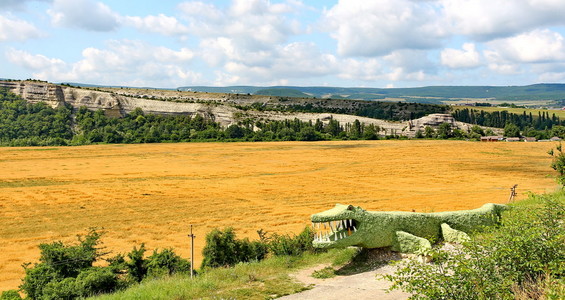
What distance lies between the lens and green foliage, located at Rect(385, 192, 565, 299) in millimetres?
7449

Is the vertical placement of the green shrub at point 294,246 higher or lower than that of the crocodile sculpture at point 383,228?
lower

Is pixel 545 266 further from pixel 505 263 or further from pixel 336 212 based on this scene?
pixel 336 212

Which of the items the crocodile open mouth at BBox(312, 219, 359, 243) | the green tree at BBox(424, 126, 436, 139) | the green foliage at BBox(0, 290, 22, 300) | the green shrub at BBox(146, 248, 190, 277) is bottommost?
the green tree at BBox(424, 126, 436, 139)

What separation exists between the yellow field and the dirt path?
33.2ft

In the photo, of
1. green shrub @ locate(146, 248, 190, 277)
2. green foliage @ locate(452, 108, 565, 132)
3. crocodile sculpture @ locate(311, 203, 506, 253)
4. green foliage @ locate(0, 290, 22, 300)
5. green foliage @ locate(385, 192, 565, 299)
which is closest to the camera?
green foliage @ locate(385, 192, 565, 299)

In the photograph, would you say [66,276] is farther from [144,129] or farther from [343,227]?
[144,129]

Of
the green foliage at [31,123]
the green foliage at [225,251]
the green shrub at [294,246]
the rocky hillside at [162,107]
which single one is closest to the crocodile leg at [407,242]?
the green shrub at [294,246]

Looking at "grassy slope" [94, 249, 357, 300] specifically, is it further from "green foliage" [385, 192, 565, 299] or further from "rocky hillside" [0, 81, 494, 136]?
"rocky hillside" [0, 81, 494, 136]

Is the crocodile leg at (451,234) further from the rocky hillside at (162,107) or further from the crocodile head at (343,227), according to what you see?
the rocky hillside at (162,107)

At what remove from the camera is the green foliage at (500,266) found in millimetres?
7449

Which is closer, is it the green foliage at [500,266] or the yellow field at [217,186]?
the green foliage at [500,266]

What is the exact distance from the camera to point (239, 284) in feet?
41.8

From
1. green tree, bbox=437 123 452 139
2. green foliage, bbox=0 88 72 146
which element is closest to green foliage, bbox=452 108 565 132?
green tree, bbox=437 123 452 139

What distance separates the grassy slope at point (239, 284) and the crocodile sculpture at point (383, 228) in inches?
47.2
